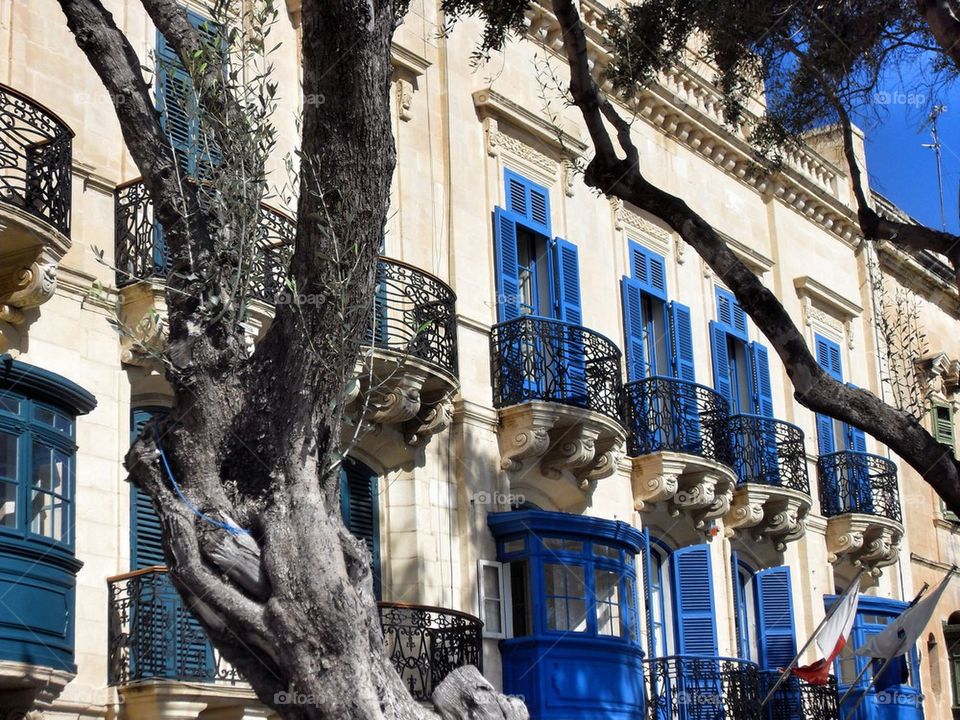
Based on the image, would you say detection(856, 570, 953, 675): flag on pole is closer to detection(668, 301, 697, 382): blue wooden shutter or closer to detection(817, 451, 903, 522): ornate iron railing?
detection(668, 301, 697, 382): blue wooden shutter

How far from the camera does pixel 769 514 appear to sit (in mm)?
24047

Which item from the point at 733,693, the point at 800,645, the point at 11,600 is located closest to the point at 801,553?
the point at 800,645

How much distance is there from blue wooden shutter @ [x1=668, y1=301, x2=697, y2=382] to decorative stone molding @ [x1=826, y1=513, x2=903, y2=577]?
415cm

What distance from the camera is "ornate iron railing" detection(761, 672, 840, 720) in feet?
76.5

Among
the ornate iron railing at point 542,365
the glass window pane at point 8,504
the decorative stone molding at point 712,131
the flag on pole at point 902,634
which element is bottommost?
the flag on pole at point 902,634

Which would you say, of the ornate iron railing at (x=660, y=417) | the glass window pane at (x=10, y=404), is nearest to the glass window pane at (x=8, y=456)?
the glass window pane at (x=10, y=404)

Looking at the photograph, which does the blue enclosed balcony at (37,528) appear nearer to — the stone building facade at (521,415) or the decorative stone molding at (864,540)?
the stone building facade at (521,415)

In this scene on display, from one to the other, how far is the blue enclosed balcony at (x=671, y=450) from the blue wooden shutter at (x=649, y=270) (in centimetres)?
181

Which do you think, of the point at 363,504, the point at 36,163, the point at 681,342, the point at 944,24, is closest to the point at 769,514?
the point at 681,342

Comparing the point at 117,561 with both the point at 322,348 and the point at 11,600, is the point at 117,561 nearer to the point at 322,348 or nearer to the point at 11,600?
the point at 11,600

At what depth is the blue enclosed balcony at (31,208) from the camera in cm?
1367

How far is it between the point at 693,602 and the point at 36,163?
11750 millimetres

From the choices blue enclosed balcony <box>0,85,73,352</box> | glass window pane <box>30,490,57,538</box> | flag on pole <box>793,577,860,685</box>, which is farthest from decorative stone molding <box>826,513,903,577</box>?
blue enclosed balcony <box>0,85,73,352</box>

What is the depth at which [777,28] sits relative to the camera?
16.7 m
